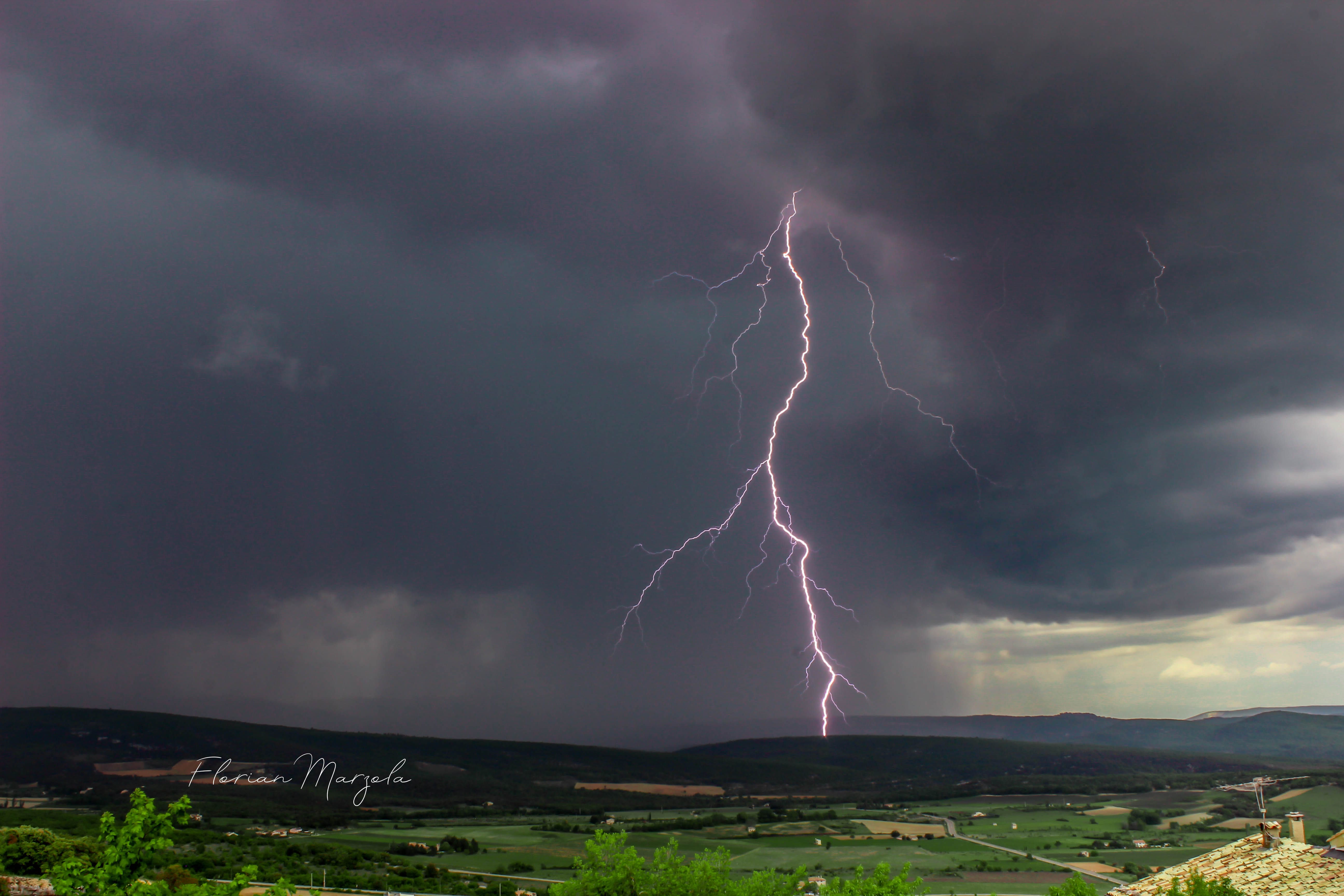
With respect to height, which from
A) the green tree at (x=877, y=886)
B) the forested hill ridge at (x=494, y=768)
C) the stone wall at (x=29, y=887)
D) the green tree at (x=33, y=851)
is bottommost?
the forested hill ridge at (x=494, y=768)

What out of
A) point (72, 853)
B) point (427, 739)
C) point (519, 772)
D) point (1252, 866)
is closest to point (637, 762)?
point (519, 772)

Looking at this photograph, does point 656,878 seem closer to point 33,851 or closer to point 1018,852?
point 33,851

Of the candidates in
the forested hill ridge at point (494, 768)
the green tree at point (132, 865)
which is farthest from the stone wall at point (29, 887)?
the forested hill ridge at point (494, 768)

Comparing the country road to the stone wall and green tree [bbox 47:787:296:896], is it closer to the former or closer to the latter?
the stone wall

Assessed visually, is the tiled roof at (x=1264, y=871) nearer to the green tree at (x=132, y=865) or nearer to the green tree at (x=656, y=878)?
the green tree at (x=656, y=878)

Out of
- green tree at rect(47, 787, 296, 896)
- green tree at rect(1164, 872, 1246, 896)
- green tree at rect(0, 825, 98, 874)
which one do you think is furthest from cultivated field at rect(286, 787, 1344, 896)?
green tree at rect(47, 787, 296, 896)

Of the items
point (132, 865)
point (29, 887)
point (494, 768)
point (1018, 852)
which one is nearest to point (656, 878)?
point (132, 865)
